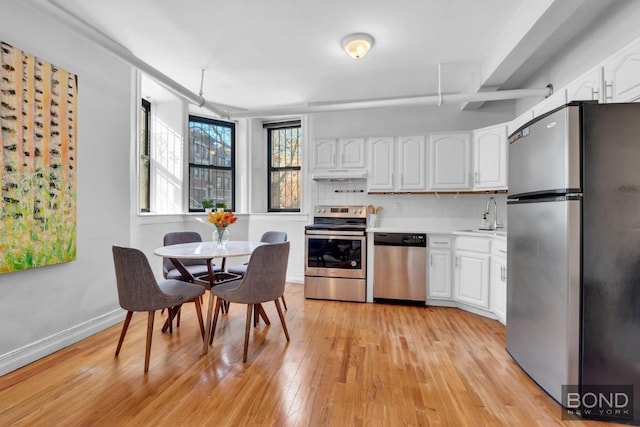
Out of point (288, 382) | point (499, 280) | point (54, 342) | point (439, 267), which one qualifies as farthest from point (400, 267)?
point (54, 342)

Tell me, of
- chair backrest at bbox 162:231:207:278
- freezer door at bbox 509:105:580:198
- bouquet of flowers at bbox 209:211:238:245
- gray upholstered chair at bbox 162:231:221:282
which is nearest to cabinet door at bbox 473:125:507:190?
freezer door at bbox 509:105:580:198

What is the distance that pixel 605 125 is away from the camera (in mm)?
1637

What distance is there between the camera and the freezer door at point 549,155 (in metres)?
1.65

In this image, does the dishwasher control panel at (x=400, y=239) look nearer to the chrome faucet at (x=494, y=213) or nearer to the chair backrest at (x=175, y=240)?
the chrome faucet at (x=494, y=213)

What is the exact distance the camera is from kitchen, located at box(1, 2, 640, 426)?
2195mm

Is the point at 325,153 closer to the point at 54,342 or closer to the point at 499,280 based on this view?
the point at 499,280

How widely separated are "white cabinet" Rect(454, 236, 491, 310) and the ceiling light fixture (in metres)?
2.25

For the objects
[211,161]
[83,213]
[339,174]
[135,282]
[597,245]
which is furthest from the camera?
[211,161]

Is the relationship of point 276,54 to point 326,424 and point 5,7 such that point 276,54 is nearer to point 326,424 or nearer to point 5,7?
point 5,7

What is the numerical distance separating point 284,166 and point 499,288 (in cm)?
338

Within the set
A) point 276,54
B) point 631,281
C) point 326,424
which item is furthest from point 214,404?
point 276,54

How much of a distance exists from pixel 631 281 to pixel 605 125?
85cm

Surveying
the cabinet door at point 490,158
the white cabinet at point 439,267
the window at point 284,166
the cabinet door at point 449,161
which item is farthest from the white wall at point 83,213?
the cabinet door at point 490,158

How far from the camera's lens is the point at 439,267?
356 centimetres
